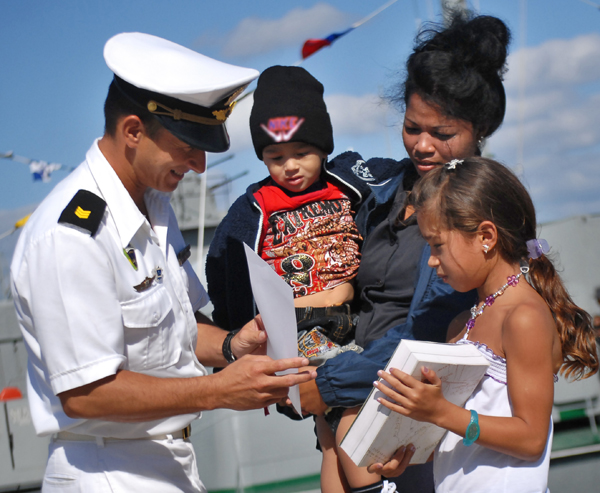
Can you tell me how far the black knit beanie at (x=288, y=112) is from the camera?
2.57 m

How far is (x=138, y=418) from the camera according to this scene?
1819mm

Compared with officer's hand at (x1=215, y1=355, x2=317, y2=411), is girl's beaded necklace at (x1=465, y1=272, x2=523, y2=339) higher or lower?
higher

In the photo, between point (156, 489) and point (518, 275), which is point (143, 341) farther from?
point (518, 275)

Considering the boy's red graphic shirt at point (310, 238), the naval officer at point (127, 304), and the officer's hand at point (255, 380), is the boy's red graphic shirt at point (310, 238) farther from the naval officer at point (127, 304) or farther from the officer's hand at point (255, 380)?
the officer's hand at point (255, 380)

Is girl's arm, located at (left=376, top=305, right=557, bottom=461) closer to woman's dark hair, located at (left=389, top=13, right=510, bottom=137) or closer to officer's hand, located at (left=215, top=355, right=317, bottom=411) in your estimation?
officer's hand, located at (left=215, top=355, right=317, bottom=411)

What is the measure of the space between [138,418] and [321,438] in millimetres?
845

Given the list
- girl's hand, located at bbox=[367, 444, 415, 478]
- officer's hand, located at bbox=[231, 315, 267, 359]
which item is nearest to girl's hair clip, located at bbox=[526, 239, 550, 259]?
girl's hand, located at bbox=[367, 444, 415, 478]

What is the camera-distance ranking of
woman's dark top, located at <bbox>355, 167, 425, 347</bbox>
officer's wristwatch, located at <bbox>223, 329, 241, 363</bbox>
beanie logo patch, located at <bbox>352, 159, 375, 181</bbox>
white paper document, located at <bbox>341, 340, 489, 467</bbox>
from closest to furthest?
white paper document, located at <bbox>341, 340, 489, 467</bbox>
woman's dark top, located at <bbox>355, 167, 425, 347</bbox>
officer's wristwatch, located at <bbox>223, 329, 241, 363</bbox>
beanie logo patch, located at <bbox>352, 159, 375, 181</bbox>

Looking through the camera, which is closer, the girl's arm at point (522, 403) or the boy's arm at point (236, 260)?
the girl's arm at point (522, 403)

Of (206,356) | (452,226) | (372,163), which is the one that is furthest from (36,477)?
(452,226)

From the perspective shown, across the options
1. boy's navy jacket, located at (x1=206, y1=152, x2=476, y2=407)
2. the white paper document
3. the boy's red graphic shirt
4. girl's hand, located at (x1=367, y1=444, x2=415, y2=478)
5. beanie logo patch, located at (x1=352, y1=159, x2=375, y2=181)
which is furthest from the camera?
beanie logo patch, located at (x1=352, y1=159, x2=375, y2=181)

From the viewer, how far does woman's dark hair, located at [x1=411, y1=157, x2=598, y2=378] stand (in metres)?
1.97

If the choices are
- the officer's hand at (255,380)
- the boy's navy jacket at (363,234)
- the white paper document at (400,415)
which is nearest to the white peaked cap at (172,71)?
the boy's navy jacket at (363,234)

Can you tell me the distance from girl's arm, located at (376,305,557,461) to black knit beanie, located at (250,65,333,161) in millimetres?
1195
